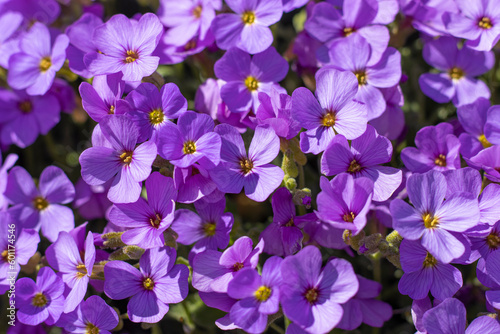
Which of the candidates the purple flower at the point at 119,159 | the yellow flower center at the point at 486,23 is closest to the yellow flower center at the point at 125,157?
the purple flower at the point at 119,159

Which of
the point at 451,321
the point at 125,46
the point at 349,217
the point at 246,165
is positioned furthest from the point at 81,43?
the point at 451,321

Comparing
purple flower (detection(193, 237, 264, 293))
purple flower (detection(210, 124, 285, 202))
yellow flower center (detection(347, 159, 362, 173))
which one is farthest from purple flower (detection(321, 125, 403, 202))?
purple flower (detection(193, 237, 264, 293))

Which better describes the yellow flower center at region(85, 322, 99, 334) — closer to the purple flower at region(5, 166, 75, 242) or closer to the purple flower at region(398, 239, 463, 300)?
the purple flower at region(5, 166, 75, 242)

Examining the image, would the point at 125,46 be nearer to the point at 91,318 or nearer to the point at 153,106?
the point at 153,106

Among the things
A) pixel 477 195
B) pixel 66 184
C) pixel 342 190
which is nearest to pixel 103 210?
pixel 66 184

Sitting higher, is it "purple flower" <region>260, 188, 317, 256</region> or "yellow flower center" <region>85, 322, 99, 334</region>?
"purple flower" <region>260, 188, 317, 256</region>

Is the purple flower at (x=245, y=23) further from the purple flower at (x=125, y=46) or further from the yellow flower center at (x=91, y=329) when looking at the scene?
the yellow flower center at (x=91, y=329)

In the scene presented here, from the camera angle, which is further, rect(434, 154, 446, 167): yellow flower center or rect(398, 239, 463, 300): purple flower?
rect(434, 154, 446, 167): yellow flower center
